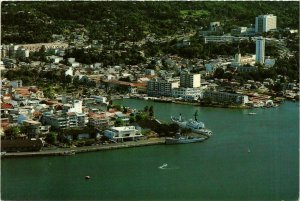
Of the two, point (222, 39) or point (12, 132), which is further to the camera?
point (222, 39)

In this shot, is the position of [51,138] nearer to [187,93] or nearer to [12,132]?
[12,132]

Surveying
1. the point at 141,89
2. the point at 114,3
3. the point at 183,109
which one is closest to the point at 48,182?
the point at 183,109

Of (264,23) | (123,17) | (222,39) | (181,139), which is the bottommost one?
(181,139)

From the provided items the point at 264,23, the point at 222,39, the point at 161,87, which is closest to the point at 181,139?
the point at 161,87

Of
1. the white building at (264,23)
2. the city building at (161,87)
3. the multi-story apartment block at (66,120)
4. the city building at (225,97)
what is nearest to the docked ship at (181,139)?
the multi-story apartment block at (66,120)

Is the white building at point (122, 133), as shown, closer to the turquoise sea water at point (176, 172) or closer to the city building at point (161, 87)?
the turquoise sea water at point (176, 172)

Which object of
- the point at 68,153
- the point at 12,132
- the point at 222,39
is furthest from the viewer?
the point at 222,39

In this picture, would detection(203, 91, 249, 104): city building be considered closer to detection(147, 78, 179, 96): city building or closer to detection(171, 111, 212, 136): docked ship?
detection(147, 78, 179, 96): city building
